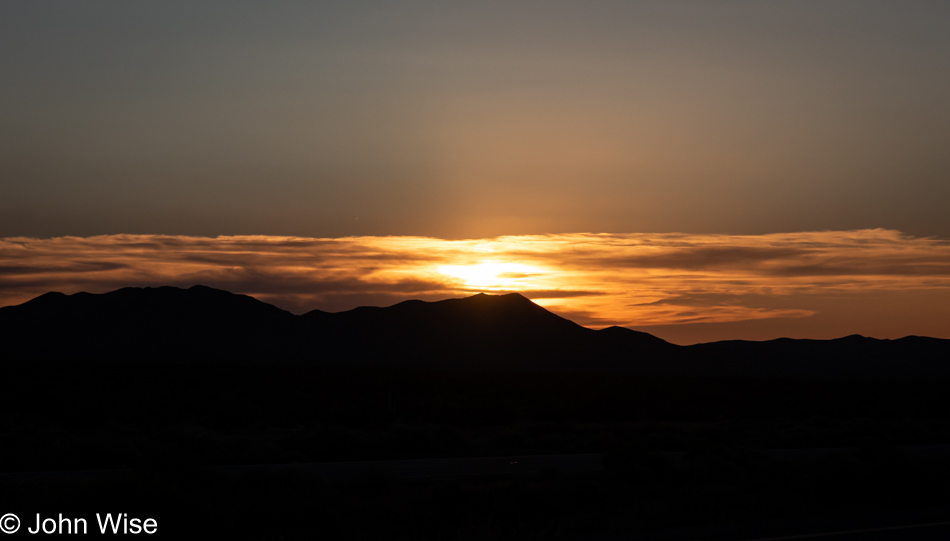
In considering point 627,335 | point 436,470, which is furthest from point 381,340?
point 436,470

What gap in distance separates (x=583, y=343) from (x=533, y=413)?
125828 mm

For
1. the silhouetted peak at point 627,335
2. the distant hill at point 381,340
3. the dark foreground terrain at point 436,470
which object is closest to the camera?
the dark foreground terrain at point 436,470

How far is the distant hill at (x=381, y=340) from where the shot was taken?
149m

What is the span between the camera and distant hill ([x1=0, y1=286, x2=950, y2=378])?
149000 mm

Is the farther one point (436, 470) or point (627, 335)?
point (627, 335)

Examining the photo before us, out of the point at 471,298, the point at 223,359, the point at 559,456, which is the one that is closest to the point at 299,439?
the point at 559,456

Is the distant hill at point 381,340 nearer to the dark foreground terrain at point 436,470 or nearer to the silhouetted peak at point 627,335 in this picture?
the silhouetted peak at point 627,335

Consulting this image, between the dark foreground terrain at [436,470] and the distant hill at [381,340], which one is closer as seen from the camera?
the dark foreground terrain at [436,470]

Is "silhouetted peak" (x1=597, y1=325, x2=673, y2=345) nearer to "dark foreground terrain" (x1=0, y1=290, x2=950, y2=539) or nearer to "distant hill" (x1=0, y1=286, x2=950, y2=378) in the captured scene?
"distant hill" (x1=0, y1=286, x2=950, y2=378)

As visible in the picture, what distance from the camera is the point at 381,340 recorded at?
162625 mm

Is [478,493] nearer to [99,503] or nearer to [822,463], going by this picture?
[99,503]

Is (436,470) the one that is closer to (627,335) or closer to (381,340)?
(381,340)

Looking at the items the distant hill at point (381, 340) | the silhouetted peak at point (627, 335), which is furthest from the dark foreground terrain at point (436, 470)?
the silhouetted peak at point (627, 335)

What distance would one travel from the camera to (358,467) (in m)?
21.6
